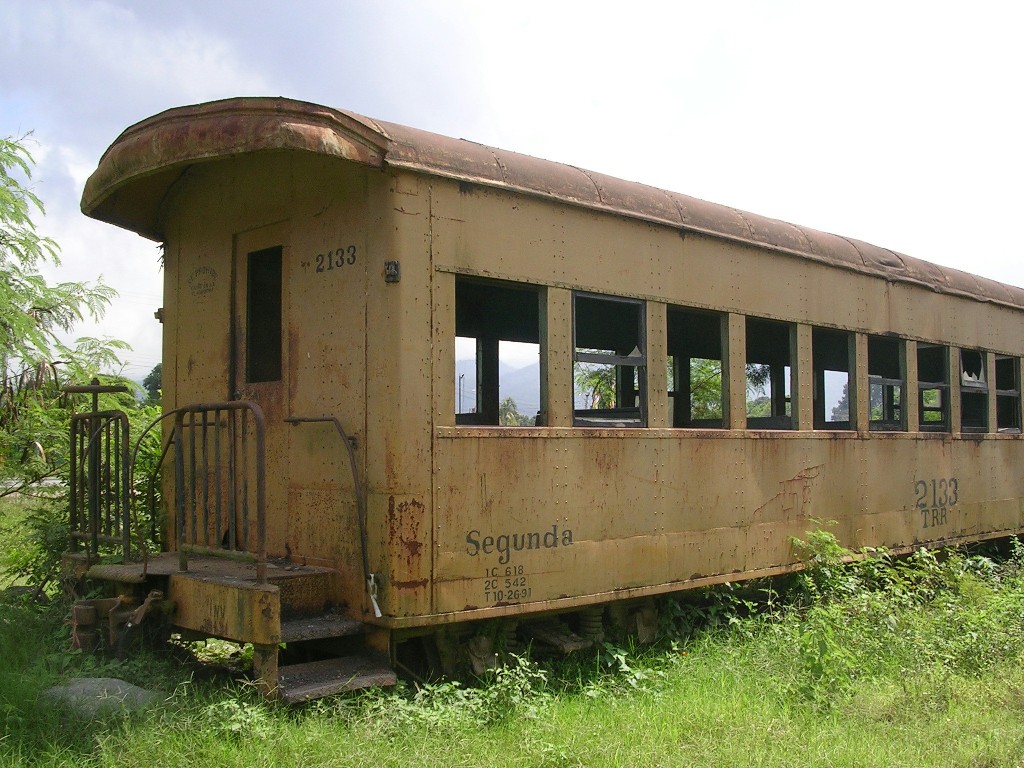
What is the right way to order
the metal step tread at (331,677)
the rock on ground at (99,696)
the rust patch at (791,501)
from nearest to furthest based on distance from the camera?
the rock on ground at (99,696) → the metal step tread at (331,677) → the rust patch at (791,501)

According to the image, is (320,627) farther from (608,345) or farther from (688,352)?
(688,352)

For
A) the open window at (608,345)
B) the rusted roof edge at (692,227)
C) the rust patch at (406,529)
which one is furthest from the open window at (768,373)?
the rust patch at (406,529)

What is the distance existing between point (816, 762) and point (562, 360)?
8.71 ft

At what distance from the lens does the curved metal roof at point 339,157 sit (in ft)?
17.3

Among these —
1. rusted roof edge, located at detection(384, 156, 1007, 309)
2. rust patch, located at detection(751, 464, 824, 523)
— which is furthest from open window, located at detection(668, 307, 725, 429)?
rust patch, located at detection(751, 464, 824, 523)

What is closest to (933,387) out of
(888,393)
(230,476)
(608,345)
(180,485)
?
(888,393)

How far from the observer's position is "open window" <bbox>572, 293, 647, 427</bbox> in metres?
6.32

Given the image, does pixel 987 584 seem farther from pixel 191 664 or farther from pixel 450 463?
pixel 191 664

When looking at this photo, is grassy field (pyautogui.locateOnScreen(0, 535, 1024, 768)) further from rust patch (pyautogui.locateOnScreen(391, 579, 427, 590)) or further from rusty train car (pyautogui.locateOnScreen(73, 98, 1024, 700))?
rust patch (pyautogui.locateOnScreen(391, 579, 427, 590))

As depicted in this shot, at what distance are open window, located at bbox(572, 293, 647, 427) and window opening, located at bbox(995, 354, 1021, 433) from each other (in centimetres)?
492

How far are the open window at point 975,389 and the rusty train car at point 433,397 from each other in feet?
7.66

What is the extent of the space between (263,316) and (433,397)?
66.3 inches

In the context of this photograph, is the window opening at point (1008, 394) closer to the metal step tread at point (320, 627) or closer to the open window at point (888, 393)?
the open window at point (888, 393)

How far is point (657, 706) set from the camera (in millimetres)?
5590
